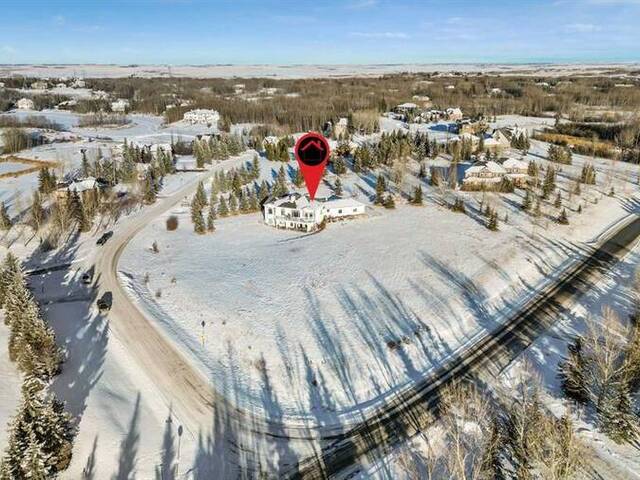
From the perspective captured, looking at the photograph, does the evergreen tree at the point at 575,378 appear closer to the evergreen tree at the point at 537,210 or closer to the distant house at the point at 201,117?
the evergreen tree at the point at 537,210

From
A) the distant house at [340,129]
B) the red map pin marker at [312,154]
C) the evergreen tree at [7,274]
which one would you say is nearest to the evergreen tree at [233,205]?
the red map pin marker at [312,154]

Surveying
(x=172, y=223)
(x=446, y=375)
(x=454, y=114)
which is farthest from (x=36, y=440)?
(x=454, y=114)

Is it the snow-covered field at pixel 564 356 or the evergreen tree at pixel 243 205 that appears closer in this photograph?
the snow-covered field at pixel 564 356

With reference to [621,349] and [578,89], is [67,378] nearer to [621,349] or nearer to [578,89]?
[621,349]

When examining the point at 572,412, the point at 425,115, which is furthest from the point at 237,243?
the point at 425,115

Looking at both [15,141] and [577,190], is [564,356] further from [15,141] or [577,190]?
[15,141]

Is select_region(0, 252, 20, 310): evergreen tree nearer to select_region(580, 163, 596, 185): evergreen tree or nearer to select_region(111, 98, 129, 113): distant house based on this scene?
select_region(580, 163, 596, 185): evergreen tree
